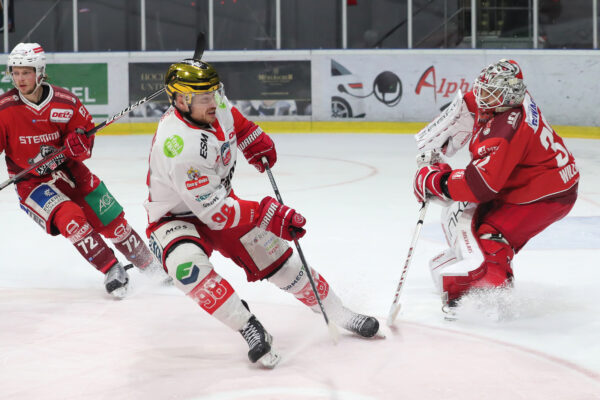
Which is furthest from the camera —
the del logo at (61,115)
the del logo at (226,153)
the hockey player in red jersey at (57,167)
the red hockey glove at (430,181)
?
the del logo at (61,115)

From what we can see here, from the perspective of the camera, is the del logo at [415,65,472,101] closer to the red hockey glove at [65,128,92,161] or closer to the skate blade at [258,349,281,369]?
the red hockey glove at [65,128,92,161]

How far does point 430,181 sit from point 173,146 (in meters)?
1.01

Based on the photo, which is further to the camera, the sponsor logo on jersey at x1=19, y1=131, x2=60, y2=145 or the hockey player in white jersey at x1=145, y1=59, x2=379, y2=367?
the sponsor logo on jersey at x1=19, y1=131, x2=60, y2=145

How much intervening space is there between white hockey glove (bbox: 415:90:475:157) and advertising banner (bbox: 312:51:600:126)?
640cm

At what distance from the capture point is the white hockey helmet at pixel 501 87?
2.91 m

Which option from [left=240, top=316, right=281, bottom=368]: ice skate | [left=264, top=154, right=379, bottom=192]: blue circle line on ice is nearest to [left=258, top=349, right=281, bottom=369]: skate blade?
[left=240, top=316, right=281, bottom=368]: ice skate

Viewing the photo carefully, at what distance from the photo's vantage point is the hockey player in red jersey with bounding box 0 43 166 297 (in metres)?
3.41

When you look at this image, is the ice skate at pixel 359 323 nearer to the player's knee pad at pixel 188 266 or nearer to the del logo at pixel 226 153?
the player's knee pad at pixel 188 266

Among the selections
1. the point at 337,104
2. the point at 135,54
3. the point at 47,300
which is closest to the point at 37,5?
the point at 135,54

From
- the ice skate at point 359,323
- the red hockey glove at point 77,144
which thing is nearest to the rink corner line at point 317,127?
the red hockey glove at point 77,144

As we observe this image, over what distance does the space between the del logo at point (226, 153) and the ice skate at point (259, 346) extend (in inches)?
20.8

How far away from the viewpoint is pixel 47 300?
3352mm

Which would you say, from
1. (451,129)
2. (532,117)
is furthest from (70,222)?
(532,117)

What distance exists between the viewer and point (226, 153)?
2631mm
